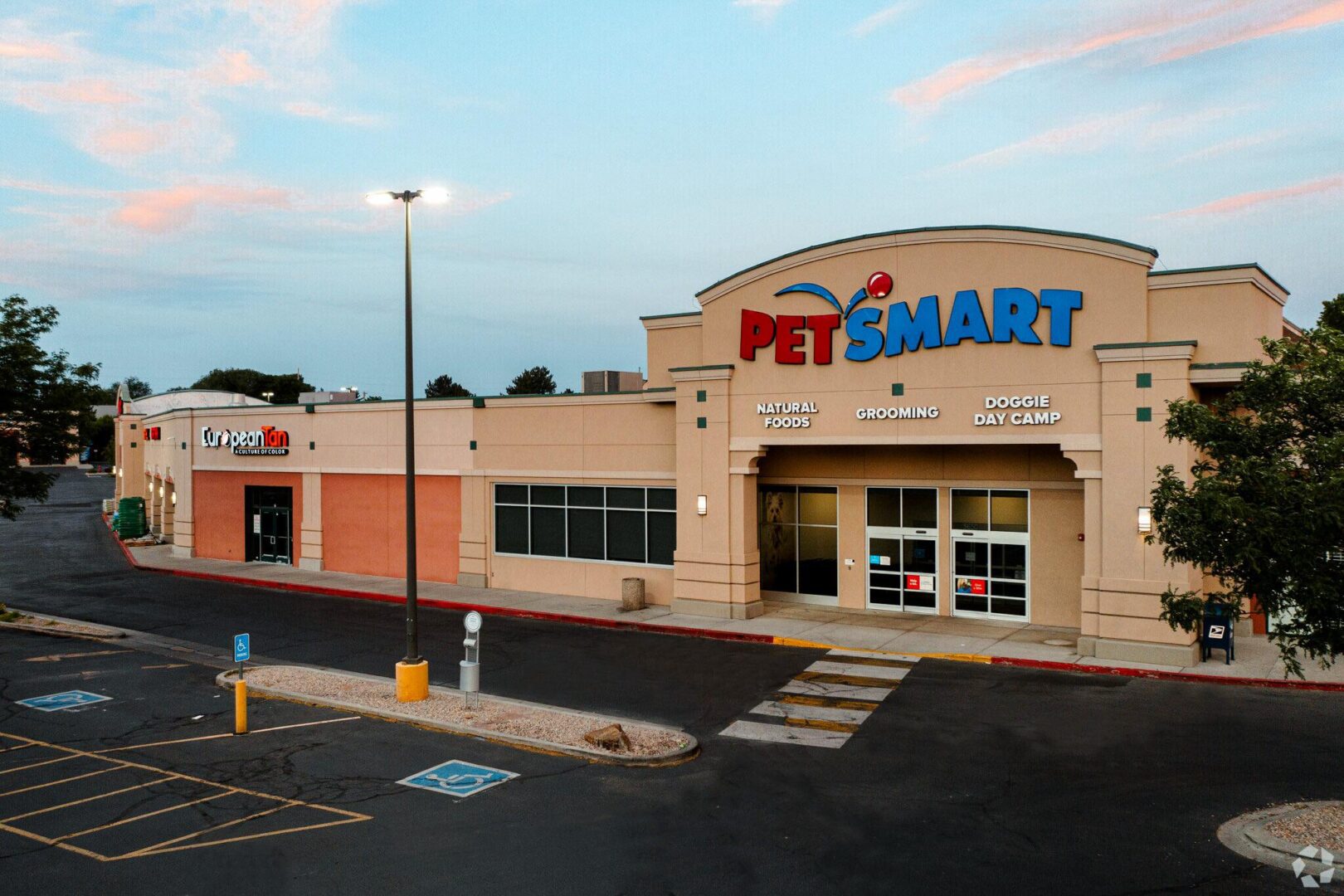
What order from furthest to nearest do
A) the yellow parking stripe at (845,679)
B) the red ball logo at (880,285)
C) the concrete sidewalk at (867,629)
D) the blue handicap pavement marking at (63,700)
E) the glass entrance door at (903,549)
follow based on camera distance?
the glass entrance door at (903,549) < the red ball logo at (880,285) < the concrete sidewalk at (867,629) < the yellow parking stripe at (845,679) < the blue handicap pavement marking at (63,700)

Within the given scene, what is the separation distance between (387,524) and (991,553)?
19437 mm

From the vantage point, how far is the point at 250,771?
1285 cm

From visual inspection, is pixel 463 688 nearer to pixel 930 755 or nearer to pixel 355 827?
pixel 355 827

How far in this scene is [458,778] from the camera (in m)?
12.5

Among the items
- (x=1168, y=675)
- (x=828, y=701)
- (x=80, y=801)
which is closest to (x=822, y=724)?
(x=828, y=701)

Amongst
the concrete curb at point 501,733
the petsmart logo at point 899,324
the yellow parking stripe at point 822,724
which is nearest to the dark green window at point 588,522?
the petsmart logo at point 899,324

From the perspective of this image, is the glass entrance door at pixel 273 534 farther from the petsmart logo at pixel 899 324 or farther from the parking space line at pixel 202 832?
the parking space line at pixel 202 832

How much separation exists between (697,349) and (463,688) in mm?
12514

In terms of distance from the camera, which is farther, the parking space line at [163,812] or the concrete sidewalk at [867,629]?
the concrete sidewalk at [867,629]

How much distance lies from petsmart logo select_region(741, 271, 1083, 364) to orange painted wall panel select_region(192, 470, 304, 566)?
21855 millimetres

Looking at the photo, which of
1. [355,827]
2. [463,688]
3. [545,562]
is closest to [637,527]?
[545,562]

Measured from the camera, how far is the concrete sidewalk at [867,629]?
18.4 meters

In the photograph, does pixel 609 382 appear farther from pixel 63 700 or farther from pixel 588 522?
pixel 63 700

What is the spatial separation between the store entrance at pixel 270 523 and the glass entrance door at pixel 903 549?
22.0 meters
